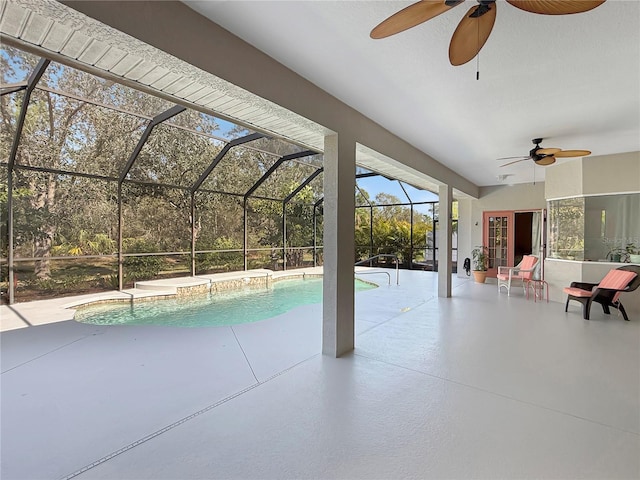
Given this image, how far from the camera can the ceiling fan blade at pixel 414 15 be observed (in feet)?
5.40

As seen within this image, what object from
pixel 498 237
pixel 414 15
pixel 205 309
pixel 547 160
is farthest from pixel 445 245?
pixel 414 15

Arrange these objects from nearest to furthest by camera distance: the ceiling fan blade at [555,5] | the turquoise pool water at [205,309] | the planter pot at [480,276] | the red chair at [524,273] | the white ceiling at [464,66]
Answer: the ceiling fan blade at [555,5]
the white ceiling at [464,66]
the turquoise pool water at [205,309]
the red chair at [524,273]
the planter pot at [480,276]

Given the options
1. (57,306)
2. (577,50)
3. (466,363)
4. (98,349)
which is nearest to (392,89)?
(577,50)

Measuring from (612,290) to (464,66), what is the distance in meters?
4.69

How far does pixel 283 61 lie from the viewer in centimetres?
280

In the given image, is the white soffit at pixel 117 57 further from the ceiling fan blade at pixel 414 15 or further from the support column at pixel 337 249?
the ceiling fan blade at pixel 414 15

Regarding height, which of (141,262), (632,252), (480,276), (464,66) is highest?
(464,66)

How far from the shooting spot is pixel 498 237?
32.7ft

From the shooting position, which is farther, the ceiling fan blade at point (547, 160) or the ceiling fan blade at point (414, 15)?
the ceiling fan blade at point (547, 160)

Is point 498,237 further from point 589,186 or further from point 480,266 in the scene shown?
point 589,186

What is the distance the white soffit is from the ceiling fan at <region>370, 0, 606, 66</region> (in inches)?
52.2

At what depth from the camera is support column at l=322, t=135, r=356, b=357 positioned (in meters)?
3.61

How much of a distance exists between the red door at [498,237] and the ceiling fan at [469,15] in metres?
8.99

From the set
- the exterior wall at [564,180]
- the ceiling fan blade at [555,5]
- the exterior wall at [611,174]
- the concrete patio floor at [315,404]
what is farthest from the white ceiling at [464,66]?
the concrete patio floor at [315,404]
